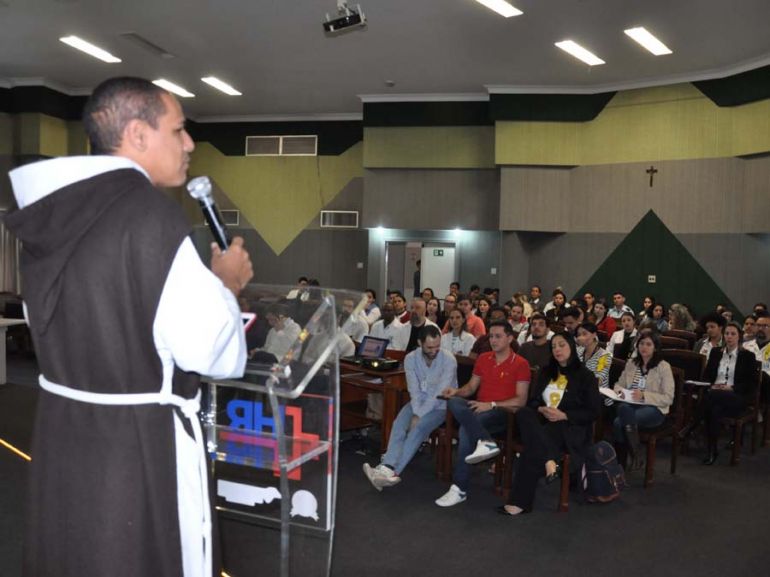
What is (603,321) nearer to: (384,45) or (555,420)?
(384,45)

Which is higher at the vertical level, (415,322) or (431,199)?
(431,199)

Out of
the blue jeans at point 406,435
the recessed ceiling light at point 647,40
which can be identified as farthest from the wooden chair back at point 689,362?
the recessed ceiling light at point 647,40

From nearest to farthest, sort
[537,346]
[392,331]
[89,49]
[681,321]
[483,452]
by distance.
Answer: [483,452] → [537,346] → [392,331] → [681,321] → [89,49]

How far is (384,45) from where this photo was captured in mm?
11102

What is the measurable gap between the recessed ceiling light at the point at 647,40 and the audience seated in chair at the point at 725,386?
5.06m

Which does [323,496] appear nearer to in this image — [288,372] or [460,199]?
[288,372]

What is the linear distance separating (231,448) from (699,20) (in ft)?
31.3

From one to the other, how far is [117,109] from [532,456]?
4153 millimetres

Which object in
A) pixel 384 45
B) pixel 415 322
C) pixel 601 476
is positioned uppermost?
pixel 384 45

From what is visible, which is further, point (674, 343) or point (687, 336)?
point (687, 336)

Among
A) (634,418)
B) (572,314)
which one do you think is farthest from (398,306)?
→ (634,418)

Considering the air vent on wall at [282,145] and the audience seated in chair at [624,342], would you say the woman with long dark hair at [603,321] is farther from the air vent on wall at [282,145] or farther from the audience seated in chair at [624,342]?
the air vent on wall at [282,145]

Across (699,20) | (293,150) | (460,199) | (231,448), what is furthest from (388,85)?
(231,448)

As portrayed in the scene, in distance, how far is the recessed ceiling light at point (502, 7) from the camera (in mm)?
8984
